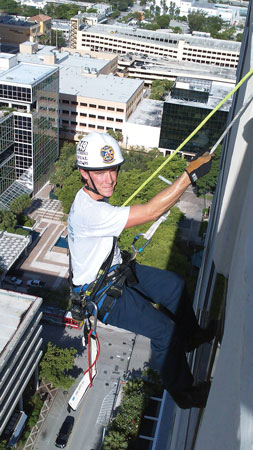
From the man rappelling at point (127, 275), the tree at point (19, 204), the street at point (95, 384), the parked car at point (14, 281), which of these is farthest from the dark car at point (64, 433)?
the tree at point (19, 204)

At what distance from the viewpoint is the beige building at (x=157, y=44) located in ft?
232

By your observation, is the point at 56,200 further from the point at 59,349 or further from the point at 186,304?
the point at 186,304

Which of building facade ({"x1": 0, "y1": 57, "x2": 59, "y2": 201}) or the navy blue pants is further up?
the navy blue pants

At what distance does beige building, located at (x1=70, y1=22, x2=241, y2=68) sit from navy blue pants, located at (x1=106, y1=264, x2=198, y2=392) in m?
70.4

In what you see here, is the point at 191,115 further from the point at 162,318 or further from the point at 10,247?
the point at 162,318

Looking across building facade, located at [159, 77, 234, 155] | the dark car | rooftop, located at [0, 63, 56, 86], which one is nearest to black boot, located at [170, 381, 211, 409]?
the dark car

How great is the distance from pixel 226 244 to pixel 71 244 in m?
2.17

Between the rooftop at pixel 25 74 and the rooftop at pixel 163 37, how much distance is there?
4064cm

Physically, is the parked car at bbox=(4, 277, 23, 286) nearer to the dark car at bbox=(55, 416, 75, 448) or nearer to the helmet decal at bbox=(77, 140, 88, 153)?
the dark car at bbox=(55, 416, 75, 448)

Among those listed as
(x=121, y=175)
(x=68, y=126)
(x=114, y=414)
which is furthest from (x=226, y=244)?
(x=68, y=126)

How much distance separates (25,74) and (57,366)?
73.1 ft

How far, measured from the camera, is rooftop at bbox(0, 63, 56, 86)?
3276 centimetres

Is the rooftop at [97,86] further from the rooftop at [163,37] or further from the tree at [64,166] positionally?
the rooftop at [163,37]

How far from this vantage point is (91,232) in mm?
5379
